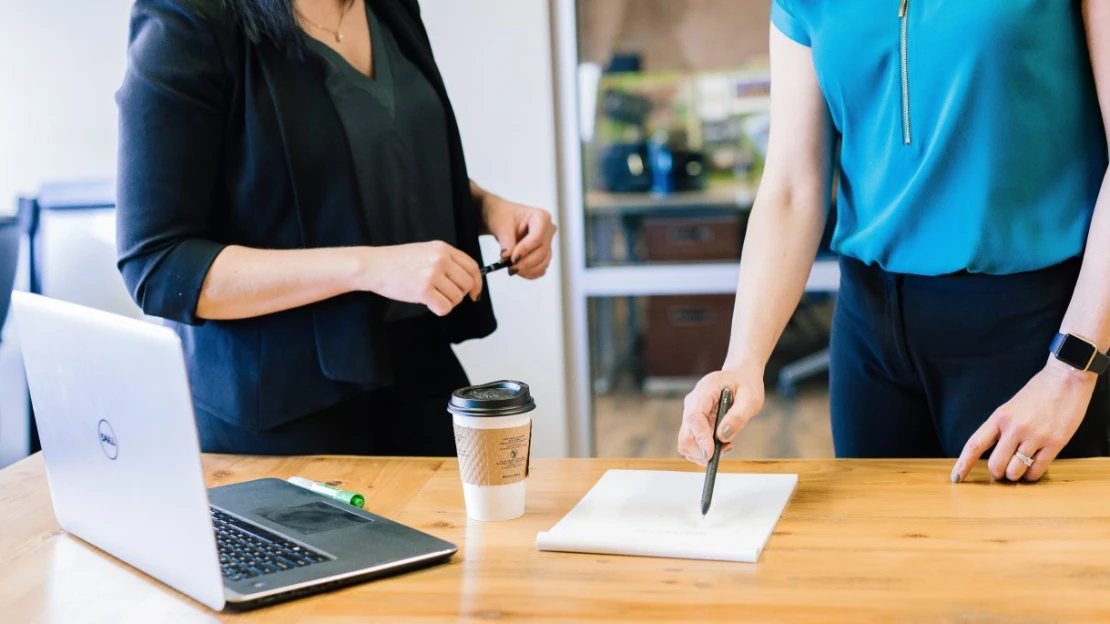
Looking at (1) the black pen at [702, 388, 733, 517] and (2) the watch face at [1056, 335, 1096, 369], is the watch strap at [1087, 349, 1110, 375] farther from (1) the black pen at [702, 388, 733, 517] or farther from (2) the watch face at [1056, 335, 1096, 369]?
(1) the black pen at [702, 388, 733, 517]

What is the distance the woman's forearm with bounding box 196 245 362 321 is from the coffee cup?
310 mm

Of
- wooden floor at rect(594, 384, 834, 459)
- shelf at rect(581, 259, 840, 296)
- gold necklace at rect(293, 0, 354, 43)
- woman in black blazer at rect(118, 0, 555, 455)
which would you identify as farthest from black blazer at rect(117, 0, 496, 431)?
wooden floor at rect(594, 384, 834, 459)

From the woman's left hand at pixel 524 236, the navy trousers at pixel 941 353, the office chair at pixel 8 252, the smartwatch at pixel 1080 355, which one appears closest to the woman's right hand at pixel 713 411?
the navy trousers at pixel 941 353

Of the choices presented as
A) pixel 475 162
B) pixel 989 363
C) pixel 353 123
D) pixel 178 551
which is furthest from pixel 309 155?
pixel 475 162

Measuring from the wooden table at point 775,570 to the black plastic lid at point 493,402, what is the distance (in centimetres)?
12

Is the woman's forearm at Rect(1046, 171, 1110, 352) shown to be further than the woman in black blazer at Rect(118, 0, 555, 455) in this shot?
No

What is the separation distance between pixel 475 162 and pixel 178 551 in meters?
2.16

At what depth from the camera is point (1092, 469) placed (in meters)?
1.25

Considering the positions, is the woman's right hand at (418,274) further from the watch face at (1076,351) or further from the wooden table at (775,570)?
the watch face at (1076,351)

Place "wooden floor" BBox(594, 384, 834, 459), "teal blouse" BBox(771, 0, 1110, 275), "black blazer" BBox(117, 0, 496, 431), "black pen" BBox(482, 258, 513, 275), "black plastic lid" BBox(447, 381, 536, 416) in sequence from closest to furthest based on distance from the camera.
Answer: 1. "black plastic lid" BBox(447, 381, 536, 416)
2. "teal blouse" BBox(771, 0, 1110, 275)
3. "black blazer" BBox(117, 0, 496, 431)
4. "black pen" BBox(482, 258, 513, 275)
5. "wooden floor" BBox(594, 384, 834, 459)

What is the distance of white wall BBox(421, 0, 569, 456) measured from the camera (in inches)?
117

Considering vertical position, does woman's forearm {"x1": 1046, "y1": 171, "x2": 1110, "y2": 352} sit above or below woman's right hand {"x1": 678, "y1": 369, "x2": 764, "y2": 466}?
above

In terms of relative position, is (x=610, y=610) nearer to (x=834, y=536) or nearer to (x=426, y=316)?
(x=834, y=536)

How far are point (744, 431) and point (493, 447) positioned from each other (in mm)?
2253
